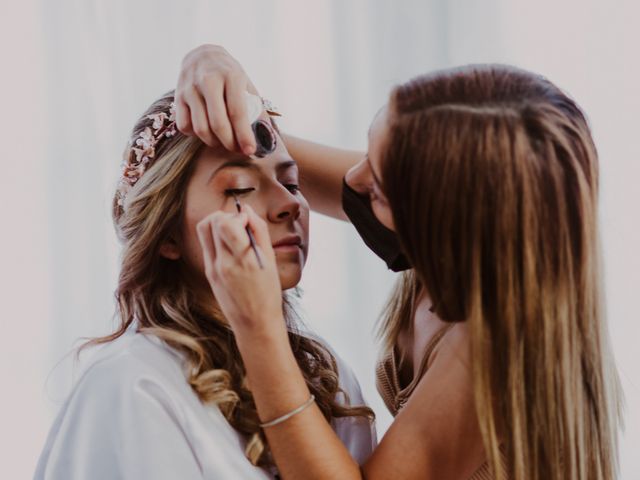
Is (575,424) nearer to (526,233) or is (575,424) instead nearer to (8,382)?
(526,233)

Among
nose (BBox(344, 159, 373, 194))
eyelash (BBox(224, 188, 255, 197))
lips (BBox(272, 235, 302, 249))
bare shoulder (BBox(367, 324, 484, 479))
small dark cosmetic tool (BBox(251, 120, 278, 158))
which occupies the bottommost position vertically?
bare shoulder (BBox(367, 324, 484, 479))

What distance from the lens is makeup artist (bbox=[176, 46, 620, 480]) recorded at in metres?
1.02

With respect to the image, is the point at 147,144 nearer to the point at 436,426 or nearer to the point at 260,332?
the point at 260,332

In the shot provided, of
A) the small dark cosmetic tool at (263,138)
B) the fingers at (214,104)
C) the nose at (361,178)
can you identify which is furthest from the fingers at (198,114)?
the nose at (361,178)

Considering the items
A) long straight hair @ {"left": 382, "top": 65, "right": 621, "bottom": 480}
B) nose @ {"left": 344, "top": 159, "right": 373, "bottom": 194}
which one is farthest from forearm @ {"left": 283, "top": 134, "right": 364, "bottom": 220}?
long straight hair @ {"left": 382, "top": 65, "right": 621, "bottom": 480}

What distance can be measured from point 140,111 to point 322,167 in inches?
30.5

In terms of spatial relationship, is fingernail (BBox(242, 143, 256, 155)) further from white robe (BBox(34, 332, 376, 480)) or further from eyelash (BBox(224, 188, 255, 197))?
white robe (BBox(34, 332, 376, 480))

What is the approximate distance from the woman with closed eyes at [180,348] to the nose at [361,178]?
11cm

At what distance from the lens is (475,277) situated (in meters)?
1.04

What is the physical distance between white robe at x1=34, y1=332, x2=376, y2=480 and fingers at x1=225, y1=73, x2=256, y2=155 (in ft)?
0.99

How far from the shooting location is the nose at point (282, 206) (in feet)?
4.16

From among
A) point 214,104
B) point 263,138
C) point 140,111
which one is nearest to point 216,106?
point 214,104

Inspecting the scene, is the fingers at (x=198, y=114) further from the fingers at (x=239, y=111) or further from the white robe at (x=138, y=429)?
the white robe at (x=138, y=429)

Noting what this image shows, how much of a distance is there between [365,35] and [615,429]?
1469 mm
